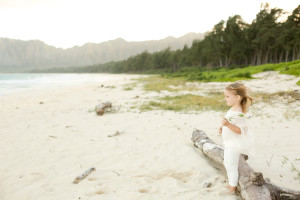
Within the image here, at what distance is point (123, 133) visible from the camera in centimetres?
592

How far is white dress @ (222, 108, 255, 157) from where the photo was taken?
2.53 m

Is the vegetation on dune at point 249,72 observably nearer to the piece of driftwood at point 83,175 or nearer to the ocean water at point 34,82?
the piece of driftwood at point 83,175

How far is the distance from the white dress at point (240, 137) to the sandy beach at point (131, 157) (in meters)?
0.76

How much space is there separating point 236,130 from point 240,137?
7.7 inches

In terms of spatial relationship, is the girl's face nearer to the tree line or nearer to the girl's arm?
the girl's arm

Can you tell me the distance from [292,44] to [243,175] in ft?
141

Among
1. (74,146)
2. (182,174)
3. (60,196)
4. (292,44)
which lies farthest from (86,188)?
(292,44)

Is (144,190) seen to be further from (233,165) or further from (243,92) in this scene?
(243,92)

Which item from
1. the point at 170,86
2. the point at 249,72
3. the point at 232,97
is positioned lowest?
the point at 170,86

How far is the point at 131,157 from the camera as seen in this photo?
13.9ft

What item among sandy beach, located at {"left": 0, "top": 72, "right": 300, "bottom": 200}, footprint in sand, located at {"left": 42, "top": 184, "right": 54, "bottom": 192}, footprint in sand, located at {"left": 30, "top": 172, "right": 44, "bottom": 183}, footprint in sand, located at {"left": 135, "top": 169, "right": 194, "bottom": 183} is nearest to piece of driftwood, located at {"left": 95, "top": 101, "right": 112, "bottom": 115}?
sandy beach, located at {"left": 0, "top": 72, "right": 300, "bottom": 200}

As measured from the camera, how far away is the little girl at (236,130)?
2.53 m

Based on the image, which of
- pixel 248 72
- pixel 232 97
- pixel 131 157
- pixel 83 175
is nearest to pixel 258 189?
pixel 232 97

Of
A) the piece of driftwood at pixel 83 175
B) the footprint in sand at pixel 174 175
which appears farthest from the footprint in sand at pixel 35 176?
the footprint in sand at pixel 174 175
